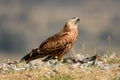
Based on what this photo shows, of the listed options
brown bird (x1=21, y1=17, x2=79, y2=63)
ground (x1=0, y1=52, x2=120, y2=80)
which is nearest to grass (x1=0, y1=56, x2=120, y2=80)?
ground (x1=0, y1=52, x2=120, y2=80)

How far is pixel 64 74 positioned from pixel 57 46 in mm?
3753

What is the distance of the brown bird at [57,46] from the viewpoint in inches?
675

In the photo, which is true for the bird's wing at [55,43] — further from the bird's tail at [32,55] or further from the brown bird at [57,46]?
the bird's tail at [32,55]

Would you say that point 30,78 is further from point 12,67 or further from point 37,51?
point 37,51

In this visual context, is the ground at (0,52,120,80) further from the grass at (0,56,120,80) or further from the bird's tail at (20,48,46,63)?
the bird's tail at (20,48,46,63)

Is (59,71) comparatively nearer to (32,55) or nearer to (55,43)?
(32,55)

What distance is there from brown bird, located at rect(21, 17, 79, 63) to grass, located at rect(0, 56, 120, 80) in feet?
7.57

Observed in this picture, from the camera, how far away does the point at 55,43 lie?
17359 millimetres

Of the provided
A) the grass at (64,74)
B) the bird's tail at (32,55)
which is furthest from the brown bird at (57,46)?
the grass at (64,74)

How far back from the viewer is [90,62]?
52.4 ft

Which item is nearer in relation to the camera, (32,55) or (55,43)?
(32,55)

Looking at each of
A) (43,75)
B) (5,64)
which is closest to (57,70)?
(43,75)

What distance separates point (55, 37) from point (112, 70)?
3.24m

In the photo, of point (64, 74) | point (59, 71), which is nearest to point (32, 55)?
point (59, 71)
